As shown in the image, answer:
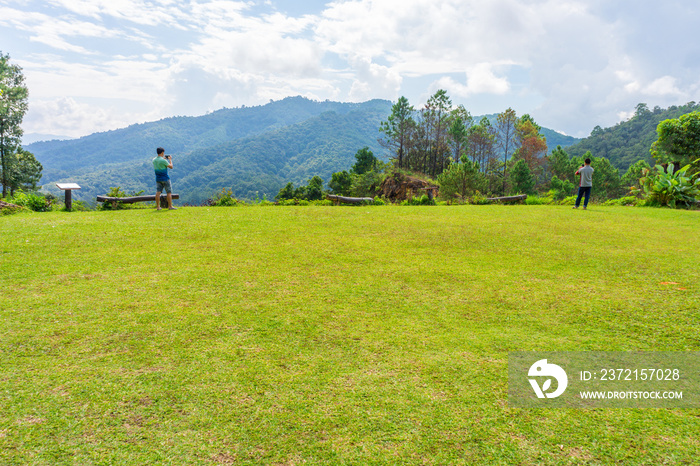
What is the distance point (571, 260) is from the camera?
264 inches

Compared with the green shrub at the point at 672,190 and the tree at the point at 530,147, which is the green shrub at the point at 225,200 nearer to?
the green shrub at the point at 672,190

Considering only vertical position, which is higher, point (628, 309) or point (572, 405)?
point (628, 309)

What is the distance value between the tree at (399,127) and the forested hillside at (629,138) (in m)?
52.4

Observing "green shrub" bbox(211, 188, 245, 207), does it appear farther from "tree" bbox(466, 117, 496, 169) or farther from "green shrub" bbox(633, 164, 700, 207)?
"tree" bbox(466, 117, 496, 169)

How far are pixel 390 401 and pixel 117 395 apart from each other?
217cm

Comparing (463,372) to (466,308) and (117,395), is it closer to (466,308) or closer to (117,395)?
(466,308)

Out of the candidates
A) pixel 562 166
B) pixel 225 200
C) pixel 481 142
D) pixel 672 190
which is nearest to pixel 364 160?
pixel 481 142

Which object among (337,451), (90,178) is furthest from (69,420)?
(90,178)

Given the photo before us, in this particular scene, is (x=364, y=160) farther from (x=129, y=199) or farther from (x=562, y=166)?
(x=129, y=199)

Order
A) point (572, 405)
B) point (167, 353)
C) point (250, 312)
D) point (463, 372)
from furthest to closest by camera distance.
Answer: point (250, 312) < point (167, 353) < point (463, 372) < point (572, 405)
